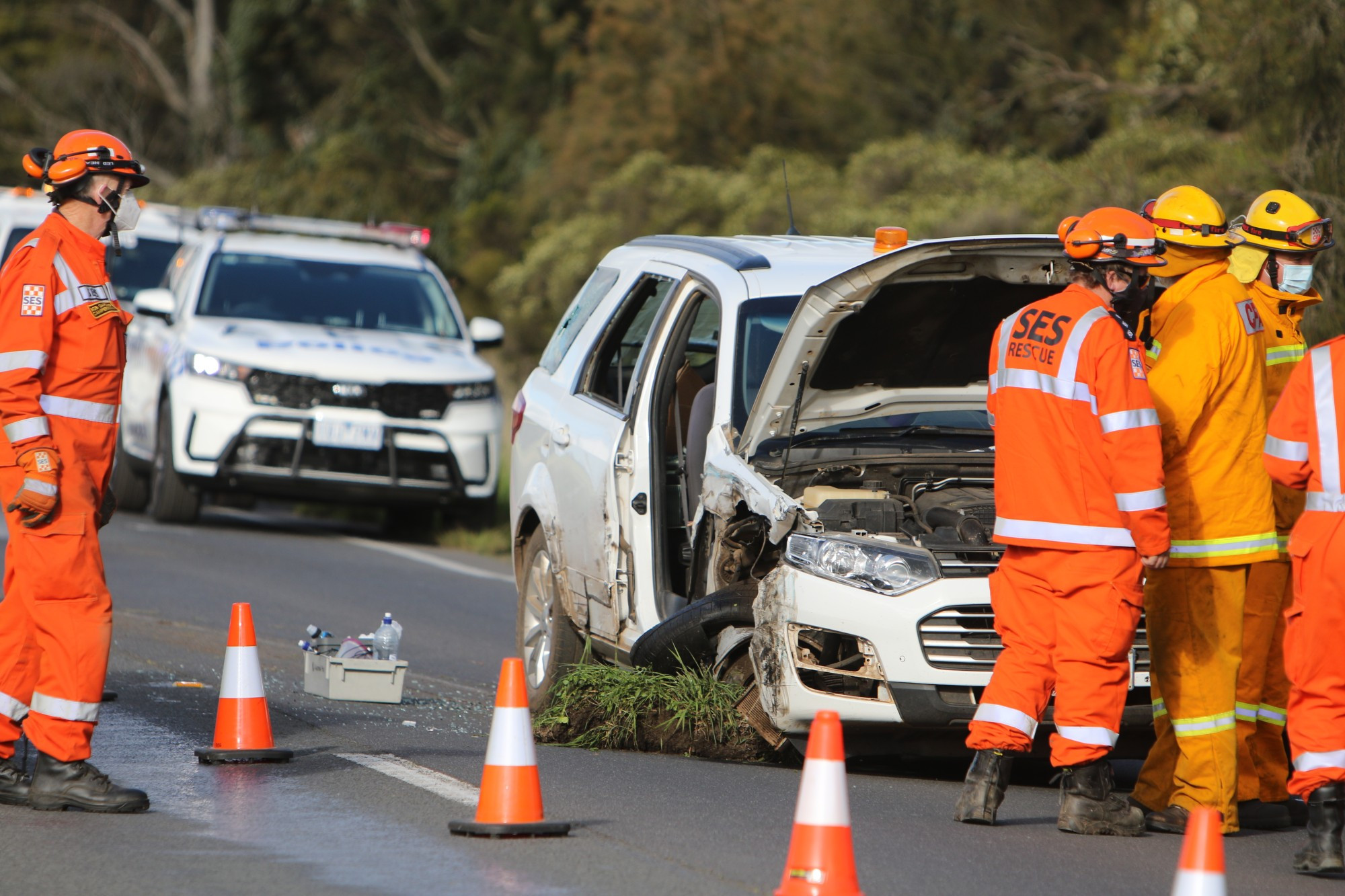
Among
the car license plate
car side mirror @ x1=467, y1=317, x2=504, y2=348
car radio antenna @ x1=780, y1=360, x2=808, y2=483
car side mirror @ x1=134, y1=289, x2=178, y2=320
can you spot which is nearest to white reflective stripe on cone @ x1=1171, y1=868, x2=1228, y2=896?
car radio antenna @ x1=780, y1=360, x2=808, y2=483

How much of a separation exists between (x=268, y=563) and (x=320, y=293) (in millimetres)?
2913

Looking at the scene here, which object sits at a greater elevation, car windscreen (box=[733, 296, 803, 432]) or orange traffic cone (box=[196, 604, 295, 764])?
car windscreen (box=[733, 296, 803, 432])

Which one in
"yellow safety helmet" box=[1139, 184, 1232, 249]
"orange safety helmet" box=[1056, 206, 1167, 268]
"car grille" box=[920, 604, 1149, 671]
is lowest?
"car grille" box=[920, 604, 1149, 671]

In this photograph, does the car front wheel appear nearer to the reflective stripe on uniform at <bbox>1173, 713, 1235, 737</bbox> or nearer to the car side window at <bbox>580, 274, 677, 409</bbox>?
the car side window at <bbox>580, 274, 677, 409</bbox>

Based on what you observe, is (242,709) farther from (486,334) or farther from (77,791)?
(486,334)

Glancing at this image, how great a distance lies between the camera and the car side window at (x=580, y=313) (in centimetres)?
873

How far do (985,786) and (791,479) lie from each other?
1597 mm

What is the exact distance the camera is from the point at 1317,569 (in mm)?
5684

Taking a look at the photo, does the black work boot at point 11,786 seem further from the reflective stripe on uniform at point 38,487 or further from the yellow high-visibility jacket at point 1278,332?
the yellow high-visibility jacket at point 1278,332

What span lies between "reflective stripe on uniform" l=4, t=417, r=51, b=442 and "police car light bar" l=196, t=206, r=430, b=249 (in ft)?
32.9

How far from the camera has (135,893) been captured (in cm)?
509

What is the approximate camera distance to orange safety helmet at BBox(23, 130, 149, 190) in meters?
6.18

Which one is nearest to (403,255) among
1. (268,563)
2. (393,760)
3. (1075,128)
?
(268,563)

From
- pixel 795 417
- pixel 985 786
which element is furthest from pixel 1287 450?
pixel 795 417
